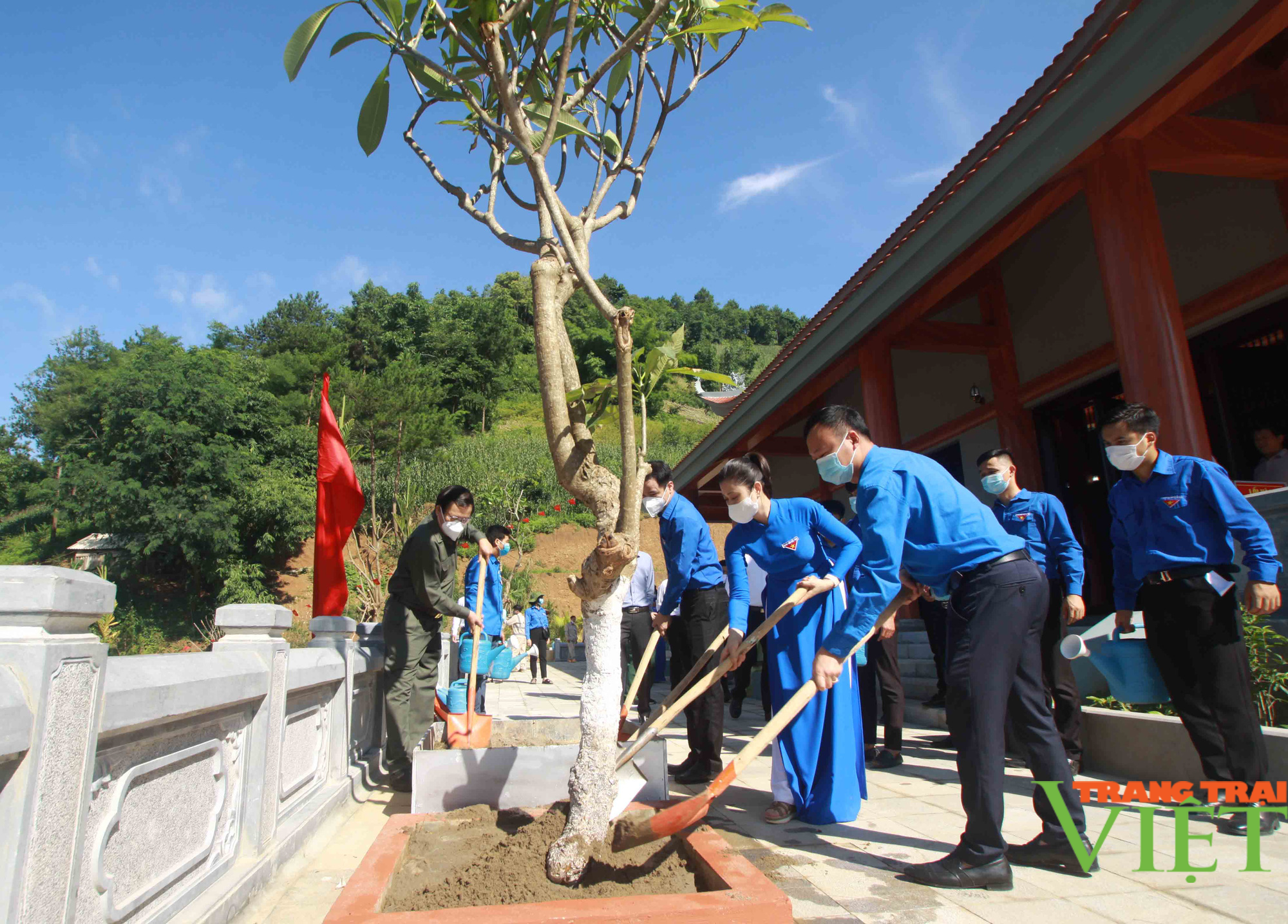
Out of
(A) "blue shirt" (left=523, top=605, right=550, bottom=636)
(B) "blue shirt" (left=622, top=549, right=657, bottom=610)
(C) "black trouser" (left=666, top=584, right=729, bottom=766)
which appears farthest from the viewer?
(A) "blue shirt" (left=523, top=605, right=550, bottom=636)

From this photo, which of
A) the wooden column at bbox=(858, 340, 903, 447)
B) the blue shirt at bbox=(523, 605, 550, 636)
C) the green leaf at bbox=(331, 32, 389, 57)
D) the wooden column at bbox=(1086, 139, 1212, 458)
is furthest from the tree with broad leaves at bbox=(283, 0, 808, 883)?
the blue shirt at bbox=(523, 605, 550, 636)

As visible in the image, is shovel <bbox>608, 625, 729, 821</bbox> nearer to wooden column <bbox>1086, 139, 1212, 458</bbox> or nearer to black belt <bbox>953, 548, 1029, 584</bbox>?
black belt <bbox>953, 548, 1029, 584</bbox>

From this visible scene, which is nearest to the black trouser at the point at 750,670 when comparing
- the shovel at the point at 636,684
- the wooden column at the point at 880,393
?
the shovel at the point at 636,684

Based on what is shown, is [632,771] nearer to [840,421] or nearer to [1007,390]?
[840,421]

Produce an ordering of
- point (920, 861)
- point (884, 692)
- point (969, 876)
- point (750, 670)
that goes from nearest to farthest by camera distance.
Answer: point (969, 876), point (920, 861), point (884, 692), point (750, 670)

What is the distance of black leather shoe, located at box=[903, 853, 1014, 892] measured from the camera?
7.11 feet

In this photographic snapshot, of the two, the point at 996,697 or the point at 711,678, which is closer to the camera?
the point at 996,697

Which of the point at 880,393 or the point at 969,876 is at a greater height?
the point at 880,393

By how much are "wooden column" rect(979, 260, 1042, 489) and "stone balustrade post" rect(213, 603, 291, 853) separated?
694cm

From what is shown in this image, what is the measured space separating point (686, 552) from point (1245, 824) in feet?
8.33

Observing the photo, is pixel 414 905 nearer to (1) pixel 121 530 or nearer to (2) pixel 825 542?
(2) pixel 825 542

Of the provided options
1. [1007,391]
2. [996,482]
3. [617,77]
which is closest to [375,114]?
[617,77]

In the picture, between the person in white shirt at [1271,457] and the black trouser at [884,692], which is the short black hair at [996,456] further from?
the person in white shirt at [1271,457]

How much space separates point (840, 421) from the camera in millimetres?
2619
